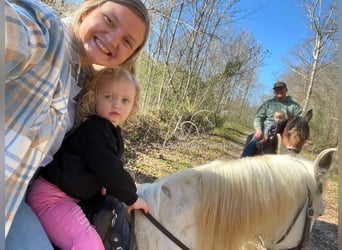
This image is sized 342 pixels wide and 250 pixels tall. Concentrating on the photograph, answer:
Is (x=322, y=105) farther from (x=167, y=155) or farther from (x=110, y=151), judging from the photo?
(x=110, y=151)

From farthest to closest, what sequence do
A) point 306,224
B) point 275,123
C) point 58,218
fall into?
point 275,123, point 306,224, point 58,218

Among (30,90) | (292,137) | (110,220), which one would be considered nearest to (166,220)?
(110,220)

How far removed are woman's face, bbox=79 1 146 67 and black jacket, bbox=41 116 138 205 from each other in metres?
0.26

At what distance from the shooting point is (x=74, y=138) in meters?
1.24

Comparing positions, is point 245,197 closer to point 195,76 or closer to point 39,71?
point 39,71

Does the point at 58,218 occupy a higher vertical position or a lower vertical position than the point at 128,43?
lower

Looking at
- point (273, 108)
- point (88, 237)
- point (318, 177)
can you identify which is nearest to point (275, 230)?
point (318, 177)

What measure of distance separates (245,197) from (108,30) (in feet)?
3.00

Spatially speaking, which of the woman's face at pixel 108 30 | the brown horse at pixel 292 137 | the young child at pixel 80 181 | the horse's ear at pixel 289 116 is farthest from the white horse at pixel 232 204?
the horse's ear at pixel 289 116

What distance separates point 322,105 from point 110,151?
11.8 m

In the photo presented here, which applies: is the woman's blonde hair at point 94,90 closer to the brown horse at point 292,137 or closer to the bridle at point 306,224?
the bridle at point 306,224

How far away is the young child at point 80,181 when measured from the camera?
1201mm

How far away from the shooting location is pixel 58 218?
121cm

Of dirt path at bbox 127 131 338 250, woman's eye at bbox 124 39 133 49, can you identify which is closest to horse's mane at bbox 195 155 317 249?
woman's eye at bbox 124 39 133 49
